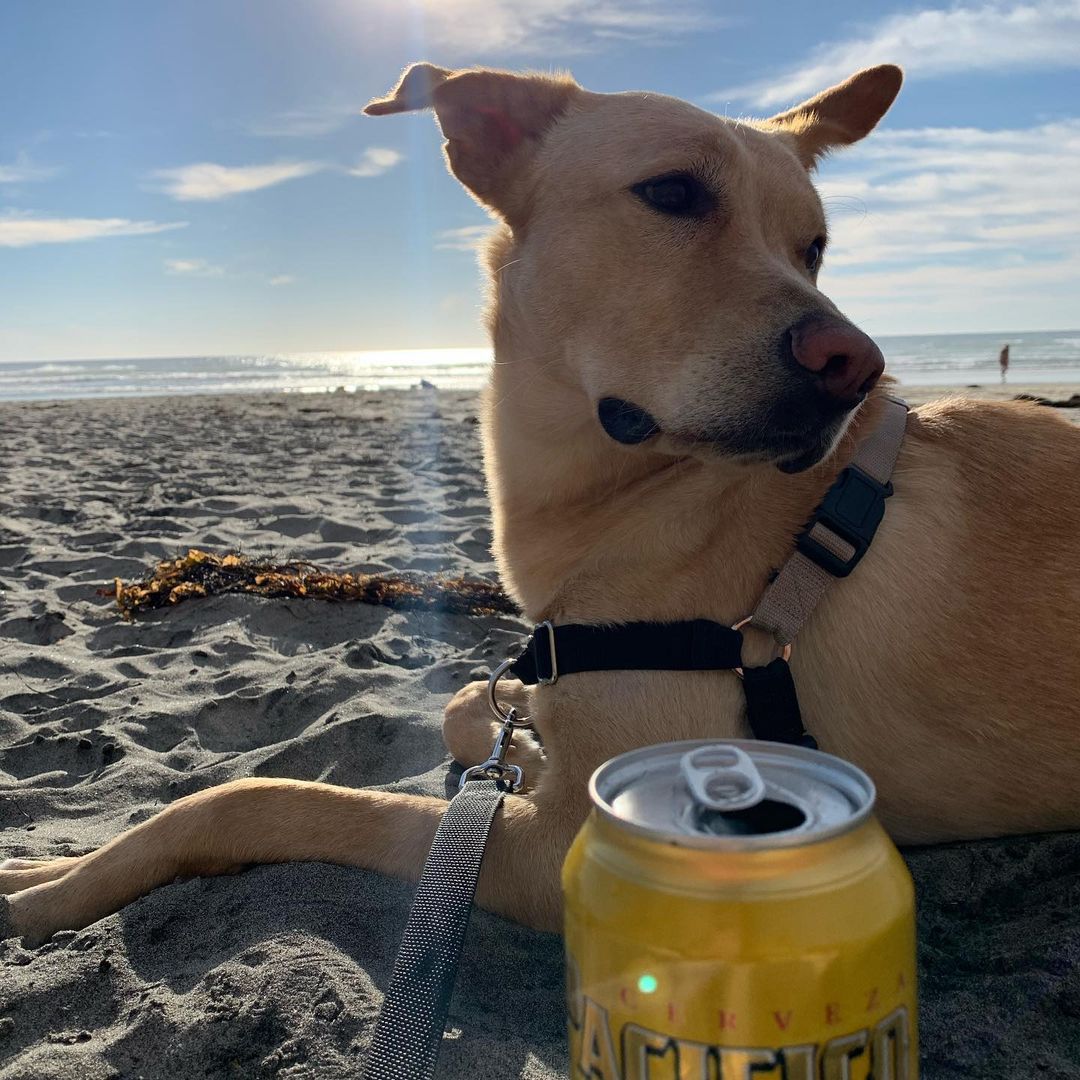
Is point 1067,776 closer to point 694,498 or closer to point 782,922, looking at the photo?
point 694,498

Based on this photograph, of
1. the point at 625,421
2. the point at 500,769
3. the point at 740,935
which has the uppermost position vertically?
the point at 625,421

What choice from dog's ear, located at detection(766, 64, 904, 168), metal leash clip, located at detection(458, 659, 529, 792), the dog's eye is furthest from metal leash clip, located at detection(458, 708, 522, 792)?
dog's ear, located at detection(766, 64, 904, 168)

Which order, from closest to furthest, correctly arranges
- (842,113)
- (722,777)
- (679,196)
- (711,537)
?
(722,777)
(711,537)
(679,196)
(842,113)

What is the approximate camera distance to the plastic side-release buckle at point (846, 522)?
7.34ft

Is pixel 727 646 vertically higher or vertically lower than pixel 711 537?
lower

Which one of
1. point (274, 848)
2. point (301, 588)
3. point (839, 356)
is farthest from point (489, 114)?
point (301, 588)

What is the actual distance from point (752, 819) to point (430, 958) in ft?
2.94

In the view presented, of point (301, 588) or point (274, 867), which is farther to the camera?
point (301, 588)

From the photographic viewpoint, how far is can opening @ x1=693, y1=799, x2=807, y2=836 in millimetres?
1021

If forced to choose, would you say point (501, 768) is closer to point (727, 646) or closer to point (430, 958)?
point (727, 646)

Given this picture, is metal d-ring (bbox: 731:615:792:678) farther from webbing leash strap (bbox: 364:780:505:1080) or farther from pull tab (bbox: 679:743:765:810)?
pull tab (bbox: 679:743:765:810)

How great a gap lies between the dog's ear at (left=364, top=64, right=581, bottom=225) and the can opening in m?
2.28

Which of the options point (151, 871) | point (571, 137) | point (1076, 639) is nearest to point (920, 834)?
point (1076, 639)

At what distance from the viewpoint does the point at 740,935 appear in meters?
0.95
